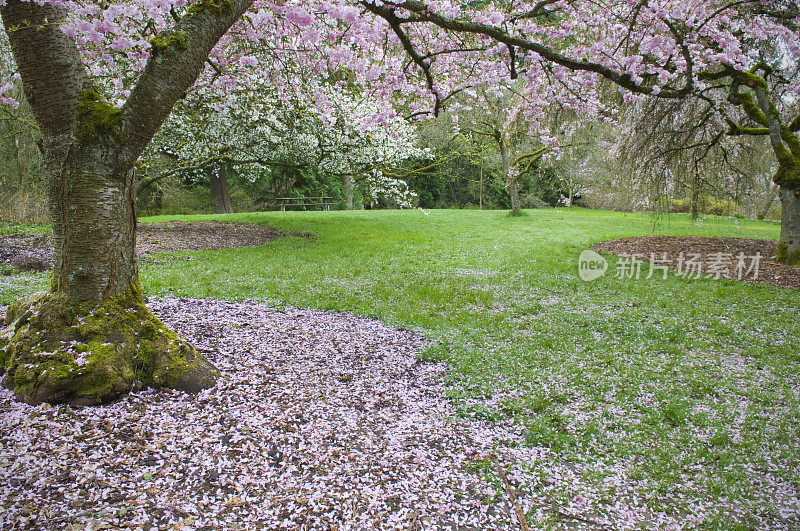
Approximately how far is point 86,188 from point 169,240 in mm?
10659

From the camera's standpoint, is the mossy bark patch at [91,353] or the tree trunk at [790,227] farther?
the tree trunk at [790,227]

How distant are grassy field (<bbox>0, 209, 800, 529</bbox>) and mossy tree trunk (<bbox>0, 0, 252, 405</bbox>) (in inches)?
129

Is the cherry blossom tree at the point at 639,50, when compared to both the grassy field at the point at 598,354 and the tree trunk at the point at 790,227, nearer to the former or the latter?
the tree trunk at the point at 790,227

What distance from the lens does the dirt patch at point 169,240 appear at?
959 centimetres

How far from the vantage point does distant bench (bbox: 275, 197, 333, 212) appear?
90.4ft

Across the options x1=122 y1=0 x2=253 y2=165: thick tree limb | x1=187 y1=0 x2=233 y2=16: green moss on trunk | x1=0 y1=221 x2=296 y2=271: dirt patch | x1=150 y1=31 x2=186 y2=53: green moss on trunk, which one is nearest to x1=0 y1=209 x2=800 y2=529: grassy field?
x1=0 y1=221 x2=296 y2=271: dirt patch

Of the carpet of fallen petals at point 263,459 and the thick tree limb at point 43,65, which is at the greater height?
the thick tree limb at point 43,65

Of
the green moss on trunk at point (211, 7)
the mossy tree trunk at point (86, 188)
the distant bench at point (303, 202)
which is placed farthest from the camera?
the distant bench at point (303, 202)

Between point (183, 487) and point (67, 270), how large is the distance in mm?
2346

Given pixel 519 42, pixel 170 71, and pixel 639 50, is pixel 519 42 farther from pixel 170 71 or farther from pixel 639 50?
pixel 639 50

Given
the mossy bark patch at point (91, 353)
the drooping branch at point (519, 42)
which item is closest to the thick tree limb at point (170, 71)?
the mossy bark patch at point (91, 353)

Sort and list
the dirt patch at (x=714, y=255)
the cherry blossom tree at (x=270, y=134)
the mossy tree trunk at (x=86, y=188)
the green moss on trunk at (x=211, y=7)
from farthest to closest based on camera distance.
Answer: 1. the cherry blossom tree at (x=270, y=134)
2. the dirt patch at (x=714, y=255)
3. the green moss on trunk at (x=211, y=7)
4. the mossy tree trunk at (x=86, y=188)

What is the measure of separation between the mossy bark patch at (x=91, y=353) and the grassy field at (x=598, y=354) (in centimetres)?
286

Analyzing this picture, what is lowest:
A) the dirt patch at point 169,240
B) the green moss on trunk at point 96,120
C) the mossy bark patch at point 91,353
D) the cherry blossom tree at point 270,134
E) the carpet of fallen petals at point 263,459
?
the carpet of fallen petals at point 263,459
